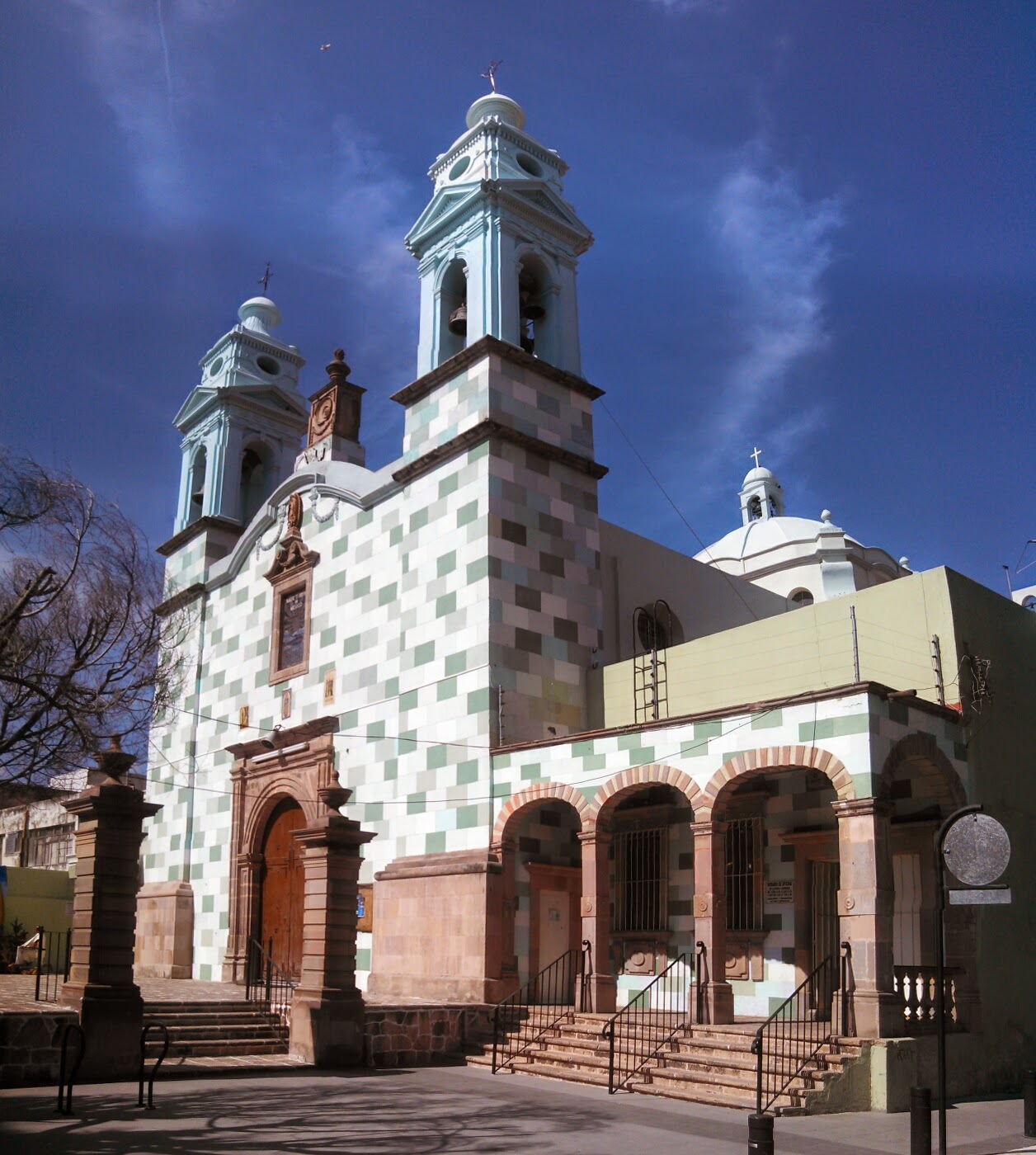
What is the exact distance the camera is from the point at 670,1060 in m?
13.6

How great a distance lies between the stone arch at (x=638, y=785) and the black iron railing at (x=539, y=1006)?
5.70ft

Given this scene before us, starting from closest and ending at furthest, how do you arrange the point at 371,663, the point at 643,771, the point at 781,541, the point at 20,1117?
the point at 20,1117
the point at 643,771
the point at 371,663
the point at 781,541

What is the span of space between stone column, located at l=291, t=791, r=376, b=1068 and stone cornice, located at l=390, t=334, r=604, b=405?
8.34 meters

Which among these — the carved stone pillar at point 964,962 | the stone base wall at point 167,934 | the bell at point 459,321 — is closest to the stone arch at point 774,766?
the carved stone pillar at point 964,962

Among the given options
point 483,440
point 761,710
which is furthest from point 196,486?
point 761,710

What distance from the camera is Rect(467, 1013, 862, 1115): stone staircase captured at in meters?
12.1

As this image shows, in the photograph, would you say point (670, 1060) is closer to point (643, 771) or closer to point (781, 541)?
point (643, 771)

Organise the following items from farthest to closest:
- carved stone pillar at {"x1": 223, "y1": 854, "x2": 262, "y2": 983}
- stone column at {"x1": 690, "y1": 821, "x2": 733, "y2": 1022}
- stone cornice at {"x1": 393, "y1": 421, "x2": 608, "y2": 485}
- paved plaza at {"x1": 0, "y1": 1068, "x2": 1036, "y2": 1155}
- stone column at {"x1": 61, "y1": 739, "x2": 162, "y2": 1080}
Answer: carved stone pillar at {"x1": 223, "y1": 854, "x2": 262, "y2": 983}
stone cornice at {"x1": 393, "y1": 421, "x2": 608, "y2": 485}
stone column at {"x1": 690, "y1": 821, "x2": 733, "y2": 1022}
stone column at {"x1": 61, "y1": 739, "x2": 162, "y2": 1080}
paved plaza at {"x1": 0, "y1": 1068, "x2": 1036, "y2": 1155}

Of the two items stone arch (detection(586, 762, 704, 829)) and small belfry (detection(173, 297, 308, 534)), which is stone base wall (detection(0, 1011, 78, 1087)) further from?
small belfry (detection(173, 297, 308, 534))

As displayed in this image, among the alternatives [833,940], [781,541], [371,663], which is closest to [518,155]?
[371,663]

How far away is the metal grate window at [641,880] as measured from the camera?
1770 centimetres

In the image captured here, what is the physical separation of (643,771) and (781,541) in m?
16.7

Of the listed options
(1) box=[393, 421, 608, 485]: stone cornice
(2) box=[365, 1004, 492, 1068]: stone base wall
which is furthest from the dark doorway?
(1) box=[393, 421, 608, 485]: stone cornice

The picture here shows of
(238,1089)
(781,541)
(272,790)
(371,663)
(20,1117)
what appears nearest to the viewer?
(20,1117)
